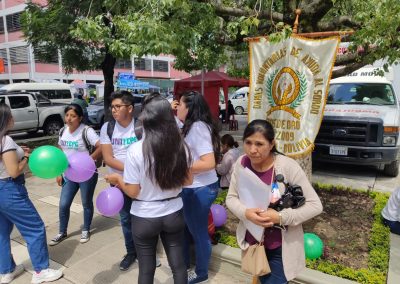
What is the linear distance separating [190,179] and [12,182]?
5.60ft

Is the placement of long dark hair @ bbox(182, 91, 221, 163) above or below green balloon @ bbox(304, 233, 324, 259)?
above

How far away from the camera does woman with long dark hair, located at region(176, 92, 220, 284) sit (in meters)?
2.63

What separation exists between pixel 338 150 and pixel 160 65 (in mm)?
40570

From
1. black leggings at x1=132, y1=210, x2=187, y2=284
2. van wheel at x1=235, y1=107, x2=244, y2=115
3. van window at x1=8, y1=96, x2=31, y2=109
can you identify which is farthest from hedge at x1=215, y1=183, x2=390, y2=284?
van wheel at x1=235, y1=107, x2=244, y2=115

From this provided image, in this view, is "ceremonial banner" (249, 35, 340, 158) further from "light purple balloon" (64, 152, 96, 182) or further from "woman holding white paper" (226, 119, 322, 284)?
"light purple balloon" (64, 152, 96, 182)

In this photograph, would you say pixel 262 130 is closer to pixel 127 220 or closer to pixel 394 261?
pixel 127 220

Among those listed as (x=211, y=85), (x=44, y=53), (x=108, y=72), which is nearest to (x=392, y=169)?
(x=108, y=72)

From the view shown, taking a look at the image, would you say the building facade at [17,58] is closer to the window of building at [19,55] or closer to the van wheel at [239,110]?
the window of building at [19,55]

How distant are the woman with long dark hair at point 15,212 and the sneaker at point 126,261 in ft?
2.02

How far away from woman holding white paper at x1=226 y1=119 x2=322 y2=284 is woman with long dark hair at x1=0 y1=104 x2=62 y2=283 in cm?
200

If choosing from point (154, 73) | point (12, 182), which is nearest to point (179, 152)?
point (12, 182)

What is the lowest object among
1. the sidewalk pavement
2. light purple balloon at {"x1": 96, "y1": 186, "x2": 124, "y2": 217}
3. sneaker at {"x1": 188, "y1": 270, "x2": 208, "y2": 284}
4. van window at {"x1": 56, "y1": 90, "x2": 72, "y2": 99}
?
the sidewalk pavement

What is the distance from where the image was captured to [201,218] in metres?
2.84

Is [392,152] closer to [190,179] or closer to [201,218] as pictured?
[201,218]
